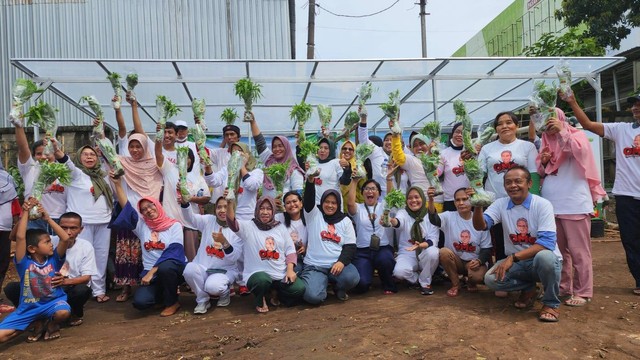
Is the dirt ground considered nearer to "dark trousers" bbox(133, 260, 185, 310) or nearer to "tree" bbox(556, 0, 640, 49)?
"dark trousers" bbox(133, 260, 185, 310)

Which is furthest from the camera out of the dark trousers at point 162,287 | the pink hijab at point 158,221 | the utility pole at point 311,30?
the utility pole at point 311,30

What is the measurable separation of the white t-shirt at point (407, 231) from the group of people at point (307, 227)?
17 millimetres

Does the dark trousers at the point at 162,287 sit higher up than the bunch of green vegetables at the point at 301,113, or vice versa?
the bunch of green vegetables at the point at 301,113

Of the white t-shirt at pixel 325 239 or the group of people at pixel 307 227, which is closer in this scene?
the group of people at pixel 307 227

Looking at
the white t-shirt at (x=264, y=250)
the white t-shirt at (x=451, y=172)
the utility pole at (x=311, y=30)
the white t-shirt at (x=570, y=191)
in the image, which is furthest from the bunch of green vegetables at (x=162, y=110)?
the utility pole at (x=311, y=30)

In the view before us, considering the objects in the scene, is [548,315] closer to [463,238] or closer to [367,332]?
[463,238]

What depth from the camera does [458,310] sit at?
416cm

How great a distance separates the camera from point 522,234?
4129 millimetres

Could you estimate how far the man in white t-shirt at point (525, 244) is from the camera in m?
3.85

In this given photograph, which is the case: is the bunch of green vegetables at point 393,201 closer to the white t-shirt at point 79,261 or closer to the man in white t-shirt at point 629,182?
the man in white t-shirt at point 629,182

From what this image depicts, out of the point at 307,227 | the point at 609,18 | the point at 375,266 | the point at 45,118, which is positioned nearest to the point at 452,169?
the point at 375,266

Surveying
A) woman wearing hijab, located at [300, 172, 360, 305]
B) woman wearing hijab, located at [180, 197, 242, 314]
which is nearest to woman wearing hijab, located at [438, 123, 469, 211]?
woman wearing hijab, located at [300, 172, 360, 305]

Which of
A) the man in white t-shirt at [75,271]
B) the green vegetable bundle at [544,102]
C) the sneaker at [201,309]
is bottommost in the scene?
the sneaker at [201,309]

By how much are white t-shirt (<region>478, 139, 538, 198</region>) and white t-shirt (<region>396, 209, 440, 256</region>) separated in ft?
2.63
